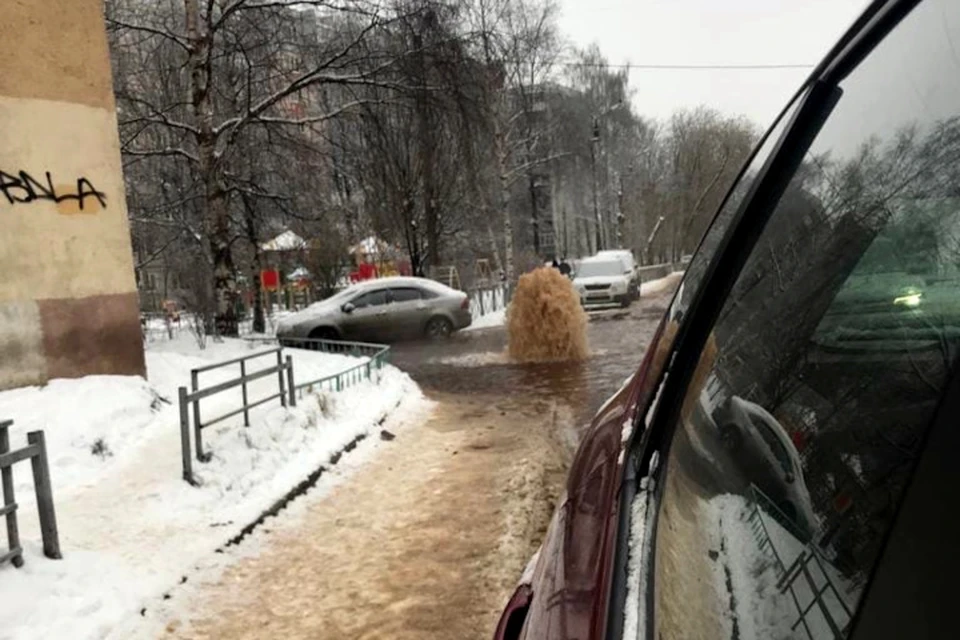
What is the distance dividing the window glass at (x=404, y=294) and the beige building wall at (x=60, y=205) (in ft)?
28.2

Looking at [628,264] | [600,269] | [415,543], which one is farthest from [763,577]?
[628,264]

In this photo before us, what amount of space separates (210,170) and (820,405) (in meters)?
15.1

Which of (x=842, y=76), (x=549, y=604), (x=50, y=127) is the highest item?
(x=50, y=127)

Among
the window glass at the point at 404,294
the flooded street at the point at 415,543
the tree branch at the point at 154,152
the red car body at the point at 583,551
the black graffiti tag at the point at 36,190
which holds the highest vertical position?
the tree branch at the point at 154,152

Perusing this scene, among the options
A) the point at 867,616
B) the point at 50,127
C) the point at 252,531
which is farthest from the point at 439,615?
the point at 50,127

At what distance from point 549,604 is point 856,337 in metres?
0.76

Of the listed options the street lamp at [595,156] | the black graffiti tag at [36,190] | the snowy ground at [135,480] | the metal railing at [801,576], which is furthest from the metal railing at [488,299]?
the metal railing at [801,576]

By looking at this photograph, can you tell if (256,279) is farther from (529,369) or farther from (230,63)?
(529,369)

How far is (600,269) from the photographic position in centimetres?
2470

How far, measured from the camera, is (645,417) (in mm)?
1673

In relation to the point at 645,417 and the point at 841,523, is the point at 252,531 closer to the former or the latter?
the point at 645,417

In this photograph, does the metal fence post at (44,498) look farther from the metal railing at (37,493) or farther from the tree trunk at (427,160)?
the tree trunk at (427,160)

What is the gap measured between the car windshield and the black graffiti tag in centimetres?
1751

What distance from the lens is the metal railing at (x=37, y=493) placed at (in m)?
4.28
